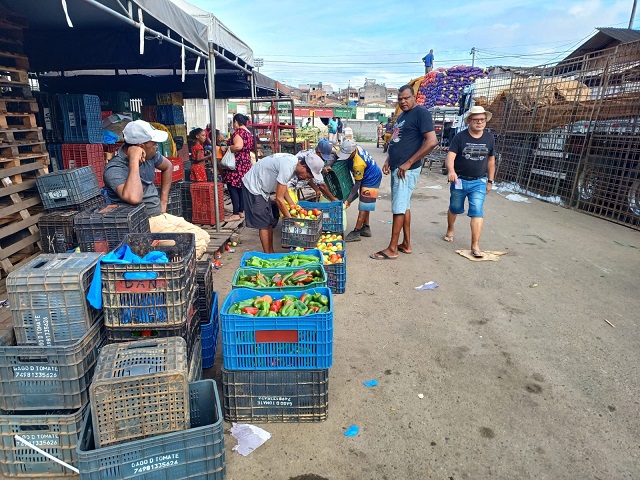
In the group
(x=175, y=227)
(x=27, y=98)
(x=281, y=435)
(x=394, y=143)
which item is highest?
(x=27, y=98)

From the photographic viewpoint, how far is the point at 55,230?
5.00m

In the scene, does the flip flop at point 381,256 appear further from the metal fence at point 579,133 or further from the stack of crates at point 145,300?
the metal fence at point 579,133

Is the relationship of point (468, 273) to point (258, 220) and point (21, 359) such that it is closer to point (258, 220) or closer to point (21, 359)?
point (258, 220)

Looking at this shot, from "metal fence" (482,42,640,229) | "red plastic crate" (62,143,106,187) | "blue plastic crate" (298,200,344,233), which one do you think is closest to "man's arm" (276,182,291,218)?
"blue plastic crate" (298,200,344,233)

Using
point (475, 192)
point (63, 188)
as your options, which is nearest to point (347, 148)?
point (475, 192)

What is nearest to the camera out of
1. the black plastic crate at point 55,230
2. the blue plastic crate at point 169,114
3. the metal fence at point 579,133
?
the black plastic crate at point 55,230

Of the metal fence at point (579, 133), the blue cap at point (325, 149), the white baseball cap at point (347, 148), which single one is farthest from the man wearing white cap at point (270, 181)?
the metal fence at point (579, 133)

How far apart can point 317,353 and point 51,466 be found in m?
1.76

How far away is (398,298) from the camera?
16.7 feet

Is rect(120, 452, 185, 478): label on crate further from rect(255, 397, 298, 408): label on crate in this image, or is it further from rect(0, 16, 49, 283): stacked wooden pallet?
rect(0, 16, 49, 283): stacked wooden pallet

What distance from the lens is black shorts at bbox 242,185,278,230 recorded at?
5.59 meters

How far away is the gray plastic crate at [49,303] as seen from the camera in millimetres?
2523

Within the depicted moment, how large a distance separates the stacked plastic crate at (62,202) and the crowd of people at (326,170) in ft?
3.86

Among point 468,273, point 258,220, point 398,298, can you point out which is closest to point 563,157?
point 468,273
